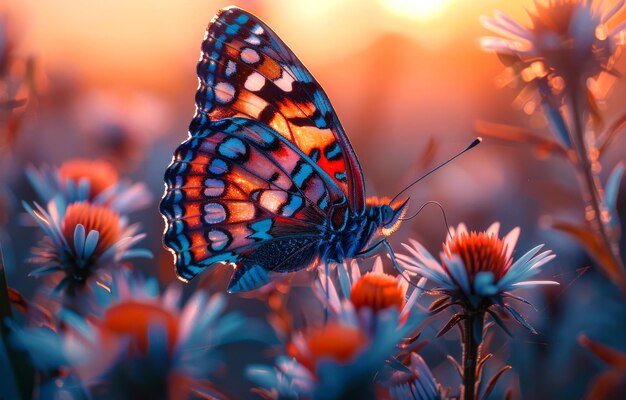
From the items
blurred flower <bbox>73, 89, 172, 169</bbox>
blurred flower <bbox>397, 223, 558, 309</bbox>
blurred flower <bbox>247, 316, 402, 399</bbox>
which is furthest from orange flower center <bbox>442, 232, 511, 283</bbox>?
blurred flower <bbox>73, 89, 172, 169</bbox>

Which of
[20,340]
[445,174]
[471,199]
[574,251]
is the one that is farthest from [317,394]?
[445,174]

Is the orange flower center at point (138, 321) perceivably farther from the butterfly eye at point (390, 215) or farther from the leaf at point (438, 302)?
the butterfly eye at point (390, 215)

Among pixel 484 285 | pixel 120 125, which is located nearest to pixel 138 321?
pixel 484 285

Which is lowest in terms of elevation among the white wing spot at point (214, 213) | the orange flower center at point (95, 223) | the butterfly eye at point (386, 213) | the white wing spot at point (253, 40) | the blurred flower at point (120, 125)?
the blurred flower at point (120, 125)

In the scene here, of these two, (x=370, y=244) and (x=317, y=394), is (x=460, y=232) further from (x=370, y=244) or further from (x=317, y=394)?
(x=317, y=394)

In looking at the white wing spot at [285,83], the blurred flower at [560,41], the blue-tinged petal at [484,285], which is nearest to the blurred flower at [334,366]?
the blue-tinged petal at [484,285]

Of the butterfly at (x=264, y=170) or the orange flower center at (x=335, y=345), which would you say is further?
the butterfly at (x=264, y=170)
